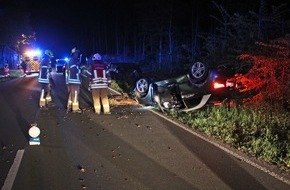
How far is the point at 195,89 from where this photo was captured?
34.6ft

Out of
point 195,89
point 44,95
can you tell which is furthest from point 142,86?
point 44,95

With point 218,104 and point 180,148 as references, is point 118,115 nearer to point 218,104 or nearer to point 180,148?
point 218,104

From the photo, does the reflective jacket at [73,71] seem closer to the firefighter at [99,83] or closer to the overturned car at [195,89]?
the firefighter at [99,83]

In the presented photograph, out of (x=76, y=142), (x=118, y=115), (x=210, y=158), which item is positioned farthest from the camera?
(x=118, y=115)

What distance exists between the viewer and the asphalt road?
567cm

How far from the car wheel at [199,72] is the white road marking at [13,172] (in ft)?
16.7

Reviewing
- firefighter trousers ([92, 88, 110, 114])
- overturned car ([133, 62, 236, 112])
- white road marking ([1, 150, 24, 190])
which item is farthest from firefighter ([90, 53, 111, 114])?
white road marking ([1, 150, 24, 190])

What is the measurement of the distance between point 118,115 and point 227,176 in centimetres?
589

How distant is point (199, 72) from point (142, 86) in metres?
3.26

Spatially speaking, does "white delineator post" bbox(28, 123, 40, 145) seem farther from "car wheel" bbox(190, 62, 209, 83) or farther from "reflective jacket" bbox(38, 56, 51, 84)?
"reflective jacket" bbox(38, 56, 51, 84)

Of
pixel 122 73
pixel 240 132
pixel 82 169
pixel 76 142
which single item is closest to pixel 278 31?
pixel 240 132

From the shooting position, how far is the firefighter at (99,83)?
11570 millimetres

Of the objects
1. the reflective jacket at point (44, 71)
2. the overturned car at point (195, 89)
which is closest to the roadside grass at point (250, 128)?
the overturned car at point (195, 89)

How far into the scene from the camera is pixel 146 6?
123ft
